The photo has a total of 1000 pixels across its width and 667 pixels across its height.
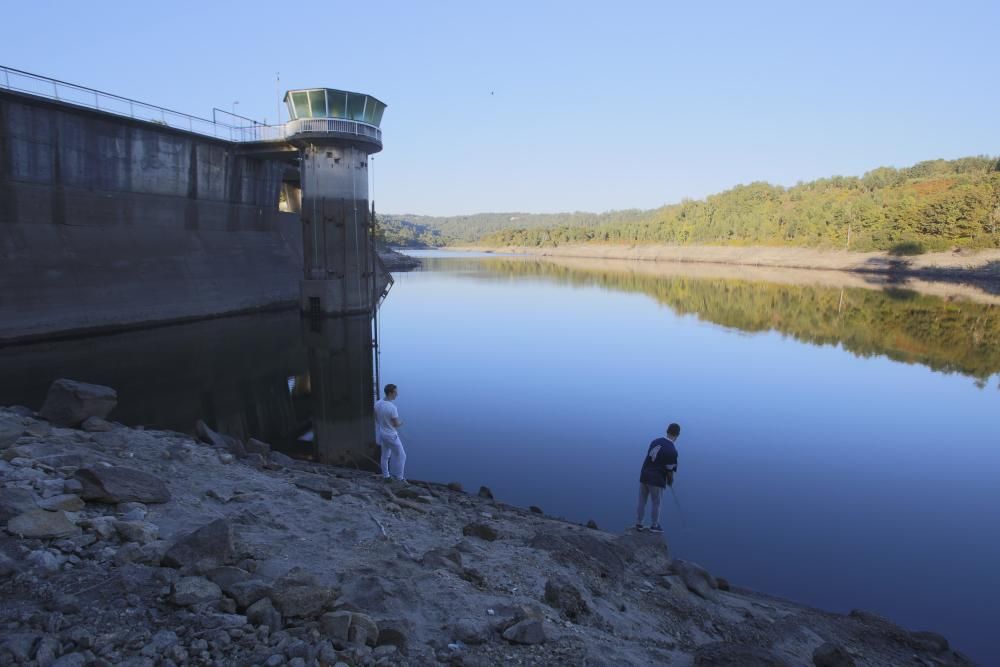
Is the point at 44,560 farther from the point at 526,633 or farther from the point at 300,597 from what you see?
the point at 526,633

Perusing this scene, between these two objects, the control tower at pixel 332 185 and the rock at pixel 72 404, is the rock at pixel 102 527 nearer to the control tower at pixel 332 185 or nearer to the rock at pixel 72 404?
the rock at pixel 72 404

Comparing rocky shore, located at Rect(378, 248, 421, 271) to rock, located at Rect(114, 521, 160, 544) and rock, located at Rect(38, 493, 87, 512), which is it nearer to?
rock, located at Rect(38, 493, 87, 512)

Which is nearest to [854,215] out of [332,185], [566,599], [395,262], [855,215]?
[855,215]

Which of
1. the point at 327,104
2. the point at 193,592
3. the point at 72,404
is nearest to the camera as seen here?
the point at 193,592

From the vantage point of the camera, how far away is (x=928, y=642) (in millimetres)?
6316

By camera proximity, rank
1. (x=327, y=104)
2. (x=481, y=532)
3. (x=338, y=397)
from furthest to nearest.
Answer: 1. (x=327, y=104)
2. (x=338, y=397)
3. (x=481, y=532)

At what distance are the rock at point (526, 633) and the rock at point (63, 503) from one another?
4147 millimetres

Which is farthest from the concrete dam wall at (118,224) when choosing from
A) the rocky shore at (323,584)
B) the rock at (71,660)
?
the rock at (71,660)

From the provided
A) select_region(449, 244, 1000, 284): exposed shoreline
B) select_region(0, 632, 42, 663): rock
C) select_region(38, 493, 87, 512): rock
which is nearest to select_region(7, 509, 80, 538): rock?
select_region(38, 493, 87, 512): rock

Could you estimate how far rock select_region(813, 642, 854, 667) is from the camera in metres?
5.05

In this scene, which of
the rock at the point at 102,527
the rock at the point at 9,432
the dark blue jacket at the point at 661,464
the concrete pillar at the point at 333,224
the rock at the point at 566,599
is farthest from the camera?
the concrete pillar at the point at 333,224

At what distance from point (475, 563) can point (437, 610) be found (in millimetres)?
1244

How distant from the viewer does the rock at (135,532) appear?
5102 millimetres

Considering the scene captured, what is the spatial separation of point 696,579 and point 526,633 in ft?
10.6
